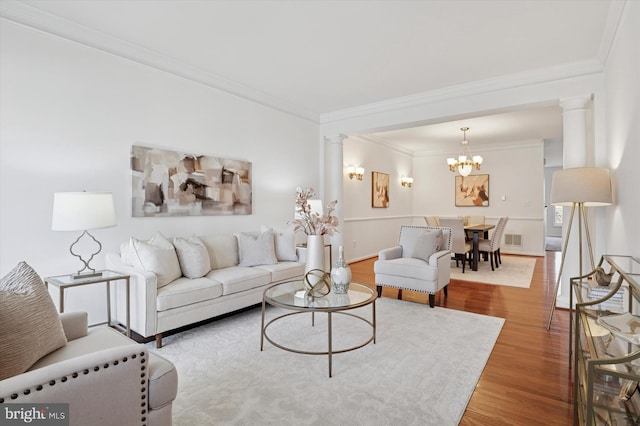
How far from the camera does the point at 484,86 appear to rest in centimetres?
432

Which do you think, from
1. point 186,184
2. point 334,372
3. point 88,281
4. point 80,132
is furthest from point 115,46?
point 334,372

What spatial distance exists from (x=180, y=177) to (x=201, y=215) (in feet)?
1.72

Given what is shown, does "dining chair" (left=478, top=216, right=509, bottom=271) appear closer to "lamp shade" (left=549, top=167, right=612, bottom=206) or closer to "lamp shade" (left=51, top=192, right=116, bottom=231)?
"lamp shade" (left=549, top=167, right=612, bottom=206)

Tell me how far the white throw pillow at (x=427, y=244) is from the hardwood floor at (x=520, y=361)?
566 millimetres

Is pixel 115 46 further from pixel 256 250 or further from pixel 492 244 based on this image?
pixel 492 244

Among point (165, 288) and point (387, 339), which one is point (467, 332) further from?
point (165, 288)

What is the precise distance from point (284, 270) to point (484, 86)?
11.4 ft

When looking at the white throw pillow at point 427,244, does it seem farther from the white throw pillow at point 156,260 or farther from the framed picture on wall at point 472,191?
the framed picture on wall at point 472,191

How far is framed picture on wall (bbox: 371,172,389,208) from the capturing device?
7.74 m

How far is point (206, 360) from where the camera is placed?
2.62m

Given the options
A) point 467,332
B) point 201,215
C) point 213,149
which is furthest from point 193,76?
point 467,332

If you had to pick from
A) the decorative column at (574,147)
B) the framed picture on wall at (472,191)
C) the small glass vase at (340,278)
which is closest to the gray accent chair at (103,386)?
the small glass vase at (340,278)

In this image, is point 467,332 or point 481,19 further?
point 467,332

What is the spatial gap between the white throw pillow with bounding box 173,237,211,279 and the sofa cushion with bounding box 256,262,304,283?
27.7 inches
